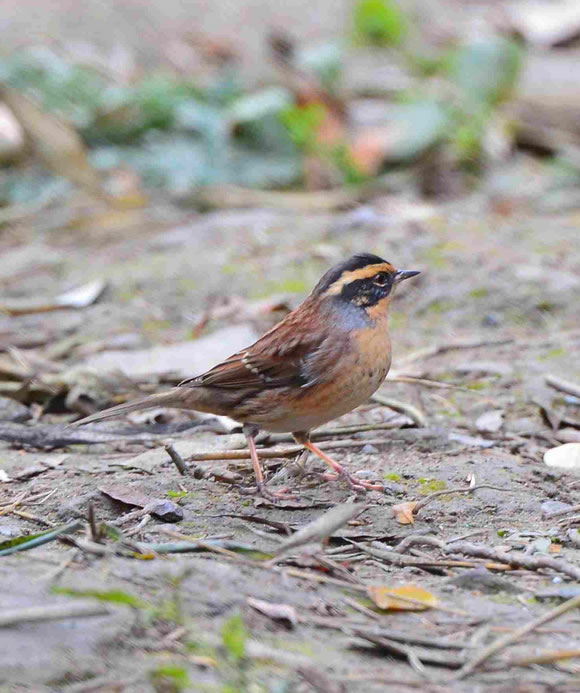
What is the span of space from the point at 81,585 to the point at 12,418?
2971 mm

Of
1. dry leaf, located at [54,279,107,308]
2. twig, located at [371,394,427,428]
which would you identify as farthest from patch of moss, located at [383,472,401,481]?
dry leaf, located at [54,279,107,308]

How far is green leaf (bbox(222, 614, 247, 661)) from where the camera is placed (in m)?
3.38

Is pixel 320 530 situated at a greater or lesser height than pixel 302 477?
greater

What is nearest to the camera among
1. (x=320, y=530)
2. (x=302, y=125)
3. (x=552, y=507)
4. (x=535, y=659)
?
(x=535, y=659)

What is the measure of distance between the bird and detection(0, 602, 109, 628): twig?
73.5 inches

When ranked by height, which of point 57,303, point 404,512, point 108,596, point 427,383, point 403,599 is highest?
point 108,596

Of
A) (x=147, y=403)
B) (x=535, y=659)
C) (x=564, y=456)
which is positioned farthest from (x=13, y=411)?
(x=535, y=659)

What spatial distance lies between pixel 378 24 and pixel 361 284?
10.4 m

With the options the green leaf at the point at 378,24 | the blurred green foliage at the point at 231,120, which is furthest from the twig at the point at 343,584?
the green leaf at the point at 378,24

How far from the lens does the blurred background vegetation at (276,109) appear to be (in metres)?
11.5

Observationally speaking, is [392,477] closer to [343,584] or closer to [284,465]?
[284,465]

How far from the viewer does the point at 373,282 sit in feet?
19.5

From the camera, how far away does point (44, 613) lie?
3.46 m

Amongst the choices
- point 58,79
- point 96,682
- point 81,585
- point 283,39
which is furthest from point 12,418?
point 283,39
